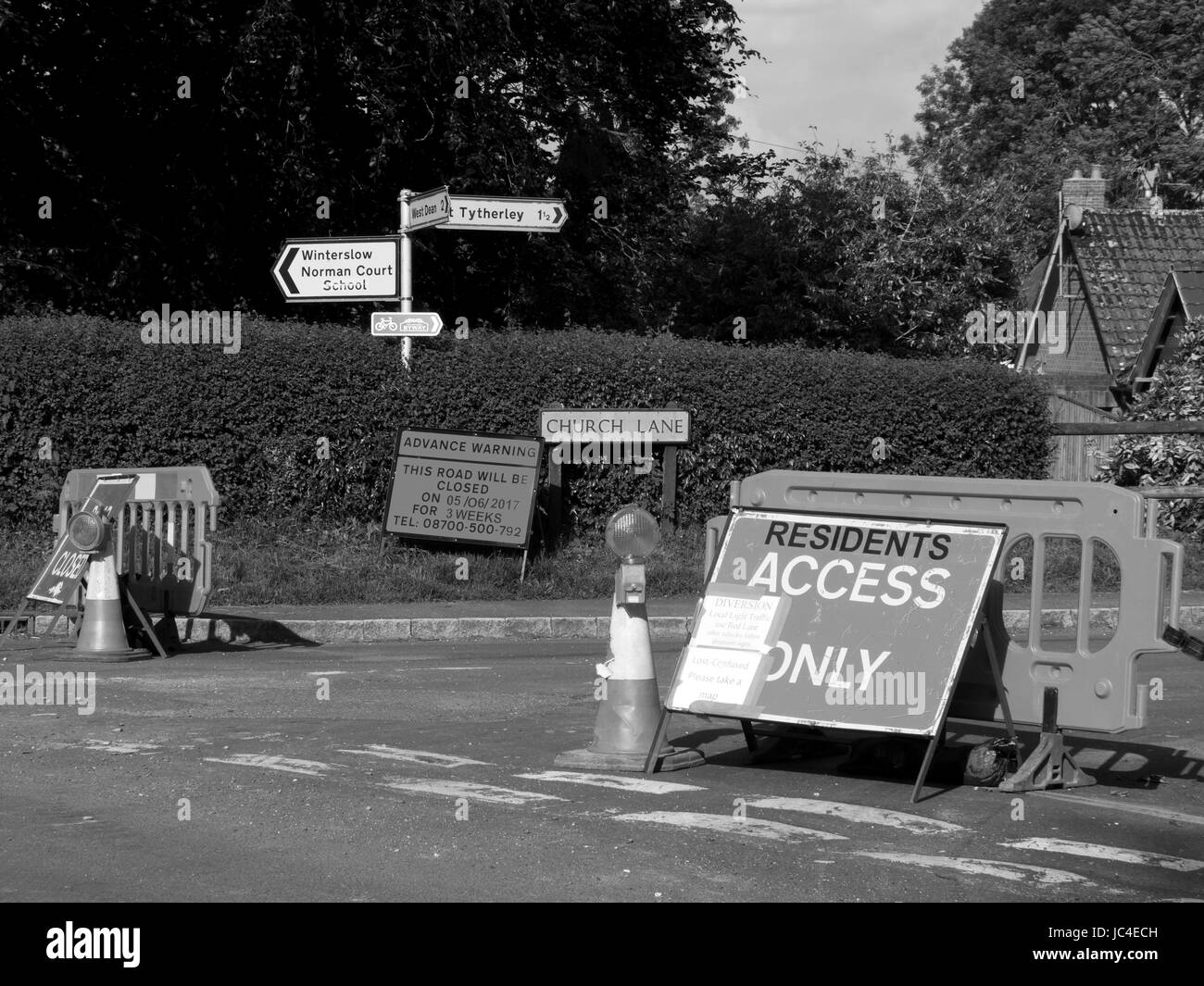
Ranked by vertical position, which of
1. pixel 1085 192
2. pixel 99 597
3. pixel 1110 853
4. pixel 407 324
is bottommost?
pixel 1110 853

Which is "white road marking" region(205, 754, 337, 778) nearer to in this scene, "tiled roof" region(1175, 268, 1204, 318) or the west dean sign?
the west dean sign

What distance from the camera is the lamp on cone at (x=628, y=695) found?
7.34 m

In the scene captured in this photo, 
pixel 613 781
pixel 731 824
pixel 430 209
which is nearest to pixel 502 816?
pixel 613 781

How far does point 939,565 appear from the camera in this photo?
6.87m

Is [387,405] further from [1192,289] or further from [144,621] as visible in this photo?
[1192,289]

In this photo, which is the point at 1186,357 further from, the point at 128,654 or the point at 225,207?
the point at 128,654

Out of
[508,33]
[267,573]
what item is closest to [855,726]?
[267,573]

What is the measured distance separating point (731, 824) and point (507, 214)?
1051 centimetres

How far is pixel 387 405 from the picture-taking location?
15.7 m

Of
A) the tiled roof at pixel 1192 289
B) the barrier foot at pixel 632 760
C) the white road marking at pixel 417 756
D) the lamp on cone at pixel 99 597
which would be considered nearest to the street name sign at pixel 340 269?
the lamp on cone at pixel 99 597

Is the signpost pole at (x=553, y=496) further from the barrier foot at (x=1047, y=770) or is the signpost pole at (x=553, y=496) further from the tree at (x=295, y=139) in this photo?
the barrier foot at (x=1047, y=770)

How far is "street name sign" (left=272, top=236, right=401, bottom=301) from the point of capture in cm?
1605

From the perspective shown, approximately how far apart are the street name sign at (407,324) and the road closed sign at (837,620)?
8.57m

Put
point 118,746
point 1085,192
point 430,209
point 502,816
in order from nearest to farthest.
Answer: point 502,816, point 118,746, point 430,209, point 1085,192
